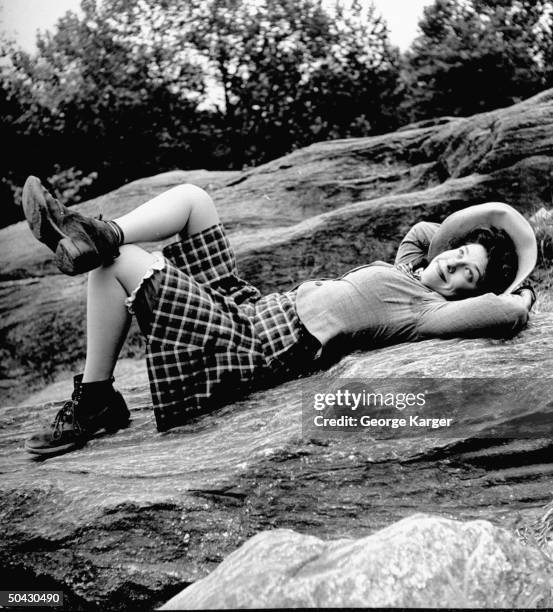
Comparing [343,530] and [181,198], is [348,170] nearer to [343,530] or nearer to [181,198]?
[181,198]

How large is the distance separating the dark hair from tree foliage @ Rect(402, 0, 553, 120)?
16.3ft

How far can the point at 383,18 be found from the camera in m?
9.43

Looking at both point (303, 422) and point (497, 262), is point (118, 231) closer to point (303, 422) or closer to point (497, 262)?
point (303, 422)

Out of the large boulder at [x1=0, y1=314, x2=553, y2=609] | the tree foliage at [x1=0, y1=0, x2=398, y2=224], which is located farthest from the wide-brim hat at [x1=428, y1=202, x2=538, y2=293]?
the tree foliage at [x1=0, y1=0, x2=398, y2=224]

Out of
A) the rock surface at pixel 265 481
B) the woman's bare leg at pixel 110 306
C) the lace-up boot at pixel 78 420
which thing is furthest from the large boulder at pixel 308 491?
the woman's bare leg at pixel 110 306

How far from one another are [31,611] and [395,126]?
9.05m

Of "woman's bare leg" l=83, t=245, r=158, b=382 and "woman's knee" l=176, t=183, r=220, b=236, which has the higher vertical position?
"woman's knee" l=176, t=183, r=220, b=236

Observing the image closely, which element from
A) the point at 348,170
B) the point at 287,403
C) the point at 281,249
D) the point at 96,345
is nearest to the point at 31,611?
the point at 96,345

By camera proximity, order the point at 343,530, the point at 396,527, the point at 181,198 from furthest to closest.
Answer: the point at 181,198, the point at 343,530, the point at 396,527

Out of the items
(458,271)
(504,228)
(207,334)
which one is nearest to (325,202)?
(504,228)

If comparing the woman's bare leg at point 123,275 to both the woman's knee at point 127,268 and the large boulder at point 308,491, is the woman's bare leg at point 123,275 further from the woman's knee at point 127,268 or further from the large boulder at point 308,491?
the large boulder at point 308,491

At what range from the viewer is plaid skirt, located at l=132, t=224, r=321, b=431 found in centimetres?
289

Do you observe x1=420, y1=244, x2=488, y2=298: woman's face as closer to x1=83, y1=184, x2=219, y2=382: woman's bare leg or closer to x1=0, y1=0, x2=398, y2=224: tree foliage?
x1=83, y1=184, x2=219, y2=382: woman's bare leg

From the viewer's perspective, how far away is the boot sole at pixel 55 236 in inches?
102
